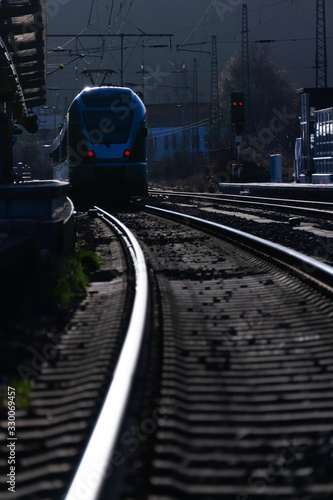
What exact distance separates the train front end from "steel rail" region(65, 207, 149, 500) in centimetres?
1527

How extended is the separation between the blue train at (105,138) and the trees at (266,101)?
4447 cm

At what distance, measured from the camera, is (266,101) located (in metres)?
77.1

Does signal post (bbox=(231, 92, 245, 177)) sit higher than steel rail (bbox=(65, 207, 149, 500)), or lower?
higher

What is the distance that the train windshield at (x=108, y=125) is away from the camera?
773 inches

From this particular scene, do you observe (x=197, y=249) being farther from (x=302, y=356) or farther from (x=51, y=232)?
(x=302, y=356)

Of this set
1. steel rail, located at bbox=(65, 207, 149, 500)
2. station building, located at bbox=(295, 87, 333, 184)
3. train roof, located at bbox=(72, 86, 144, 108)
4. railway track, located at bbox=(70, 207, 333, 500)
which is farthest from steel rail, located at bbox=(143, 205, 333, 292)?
station building, located at bbox=(295, 87, 333, 184)

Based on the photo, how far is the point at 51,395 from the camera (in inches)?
138

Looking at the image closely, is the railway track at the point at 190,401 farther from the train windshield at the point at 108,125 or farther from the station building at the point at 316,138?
the station building at the point at 316,138

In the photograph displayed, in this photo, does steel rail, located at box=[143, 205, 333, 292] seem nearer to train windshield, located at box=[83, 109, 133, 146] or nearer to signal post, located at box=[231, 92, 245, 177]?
train windshield, located at box=[83, 109, 133, 146]

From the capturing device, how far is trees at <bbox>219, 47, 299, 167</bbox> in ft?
226

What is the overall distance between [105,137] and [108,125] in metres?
0.35

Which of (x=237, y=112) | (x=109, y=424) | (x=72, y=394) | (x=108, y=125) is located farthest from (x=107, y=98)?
(x=109, y=424)

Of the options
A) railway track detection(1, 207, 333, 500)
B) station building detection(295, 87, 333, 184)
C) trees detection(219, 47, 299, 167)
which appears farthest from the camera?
trees detection(219, 47, 299, 167)

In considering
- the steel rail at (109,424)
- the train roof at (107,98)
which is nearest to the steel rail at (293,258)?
the steel rail at (109,424)
